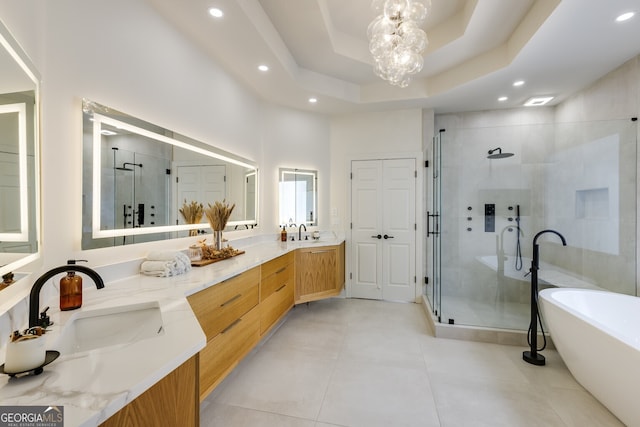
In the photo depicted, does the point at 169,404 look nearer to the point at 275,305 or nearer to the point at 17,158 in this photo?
the point at 17,158

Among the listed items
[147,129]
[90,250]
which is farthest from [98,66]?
[90,250]

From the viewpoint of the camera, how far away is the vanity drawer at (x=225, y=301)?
5.34 ft

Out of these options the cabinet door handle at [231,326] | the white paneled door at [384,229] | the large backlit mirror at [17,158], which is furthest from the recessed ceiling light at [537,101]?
the large backlit mirror at [17,158]

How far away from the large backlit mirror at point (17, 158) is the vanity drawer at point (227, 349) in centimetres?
104

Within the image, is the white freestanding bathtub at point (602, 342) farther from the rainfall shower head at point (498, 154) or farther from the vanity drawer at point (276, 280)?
the vanity drawer at point (276, 280)

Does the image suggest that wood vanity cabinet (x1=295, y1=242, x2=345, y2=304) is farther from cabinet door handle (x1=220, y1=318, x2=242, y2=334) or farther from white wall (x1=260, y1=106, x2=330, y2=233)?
cabinet door handle (x1=220, y1=318, x2=242, y2=334)

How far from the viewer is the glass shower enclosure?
2.79 m

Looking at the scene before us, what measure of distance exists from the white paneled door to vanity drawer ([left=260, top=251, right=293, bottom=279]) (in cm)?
143

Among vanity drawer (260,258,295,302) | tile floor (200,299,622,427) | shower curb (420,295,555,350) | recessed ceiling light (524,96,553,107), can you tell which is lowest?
tile floor (200,299,622,427)

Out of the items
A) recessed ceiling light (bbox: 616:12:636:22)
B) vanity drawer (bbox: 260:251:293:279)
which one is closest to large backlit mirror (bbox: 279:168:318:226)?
vanity drawer (bbox: 260:251:293:279)

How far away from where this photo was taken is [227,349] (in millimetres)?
1906

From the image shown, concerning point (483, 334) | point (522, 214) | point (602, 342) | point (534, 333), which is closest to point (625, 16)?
point (522, 214)

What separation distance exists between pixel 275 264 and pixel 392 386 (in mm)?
1454

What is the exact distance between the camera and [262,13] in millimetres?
2342
